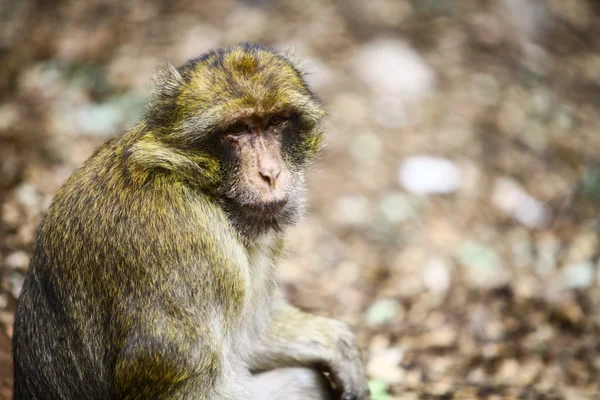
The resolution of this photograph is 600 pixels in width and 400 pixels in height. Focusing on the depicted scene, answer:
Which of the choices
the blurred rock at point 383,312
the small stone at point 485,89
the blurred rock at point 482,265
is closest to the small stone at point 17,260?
the blurred rock at point 383,312

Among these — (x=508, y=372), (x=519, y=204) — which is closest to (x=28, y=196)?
(x=508, y=372)

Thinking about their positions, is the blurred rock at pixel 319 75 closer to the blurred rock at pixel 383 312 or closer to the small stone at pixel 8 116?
the blurred rock at pixel 383 312

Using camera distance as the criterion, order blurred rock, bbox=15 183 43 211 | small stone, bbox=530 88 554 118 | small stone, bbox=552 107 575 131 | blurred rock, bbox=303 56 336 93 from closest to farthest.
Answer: blurred rock, bbox=15 183 43 211, blurred rock, bbox=303 56 336 93, small stone, bbox=552 107 575 131, small stone, bbox=530 88 554 118

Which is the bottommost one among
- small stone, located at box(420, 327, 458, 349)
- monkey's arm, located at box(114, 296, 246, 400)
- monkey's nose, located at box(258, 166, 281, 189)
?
monkey's arm, located at box(114, 296, 246, 400)

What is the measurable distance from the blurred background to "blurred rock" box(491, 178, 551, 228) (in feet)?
0.07

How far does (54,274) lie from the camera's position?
12.9 feet

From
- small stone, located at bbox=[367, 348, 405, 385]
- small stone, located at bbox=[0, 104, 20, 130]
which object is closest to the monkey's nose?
small stone, located at bbox=[367, 348, 405, 385]

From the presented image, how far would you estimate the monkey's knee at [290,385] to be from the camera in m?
4.51

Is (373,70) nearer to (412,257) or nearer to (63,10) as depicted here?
(412,257)

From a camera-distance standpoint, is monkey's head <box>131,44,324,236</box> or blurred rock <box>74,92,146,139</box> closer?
monkey's head <box>131,44,324,236</box>

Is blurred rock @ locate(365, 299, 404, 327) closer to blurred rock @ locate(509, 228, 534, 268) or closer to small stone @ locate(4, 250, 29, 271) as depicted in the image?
blurred rock @ locate(509, 228, 534, 268)

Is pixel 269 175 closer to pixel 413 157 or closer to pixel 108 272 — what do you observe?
pixel 108 272

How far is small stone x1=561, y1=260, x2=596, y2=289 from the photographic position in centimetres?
688

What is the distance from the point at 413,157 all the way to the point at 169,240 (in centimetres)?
467
